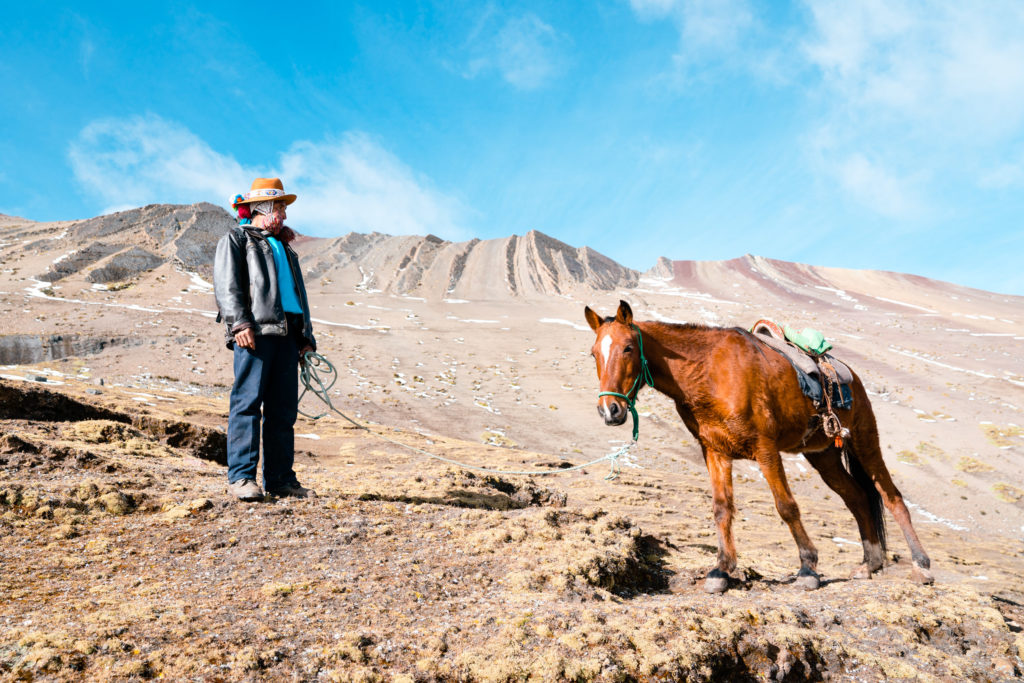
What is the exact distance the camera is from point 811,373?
4863 mm

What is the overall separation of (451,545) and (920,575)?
4.26 m

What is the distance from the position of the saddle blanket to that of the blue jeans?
4338mm

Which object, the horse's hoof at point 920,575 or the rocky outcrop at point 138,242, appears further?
the rocky outcrop at point 138,242

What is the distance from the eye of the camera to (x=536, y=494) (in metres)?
6.55

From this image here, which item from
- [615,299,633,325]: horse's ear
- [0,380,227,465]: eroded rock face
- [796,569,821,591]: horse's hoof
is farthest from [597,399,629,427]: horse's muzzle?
[0,380,227,465]: eroded rock face

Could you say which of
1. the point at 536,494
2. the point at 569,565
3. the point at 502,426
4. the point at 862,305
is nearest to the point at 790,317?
the point at 862,305

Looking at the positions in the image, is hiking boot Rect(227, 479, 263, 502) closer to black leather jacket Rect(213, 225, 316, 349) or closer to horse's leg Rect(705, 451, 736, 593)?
black leather jacket Rect(213, 225, 316, 349)

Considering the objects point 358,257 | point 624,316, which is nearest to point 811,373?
point 624,316

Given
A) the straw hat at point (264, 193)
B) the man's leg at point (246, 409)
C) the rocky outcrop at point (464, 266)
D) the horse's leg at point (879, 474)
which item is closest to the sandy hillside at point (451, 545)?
the man's leg at point (246, 409)

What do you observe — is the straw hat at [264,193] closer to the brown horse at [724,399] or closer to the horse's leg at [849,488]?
the brown horse at [724,399]

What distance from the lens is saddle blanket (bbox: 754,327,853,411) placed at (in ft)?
15.8

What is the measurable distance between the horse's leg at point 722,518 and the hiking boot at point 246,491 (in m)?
3.57

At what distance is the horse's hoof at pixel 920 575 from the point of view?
4.66 m

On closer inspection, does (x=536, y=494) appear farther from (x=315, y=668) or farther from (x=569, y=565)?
(x=315, y=668)
